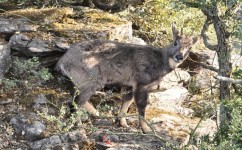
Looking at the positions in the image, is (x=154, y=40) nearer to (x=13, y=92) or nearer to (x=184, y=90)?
(x=184, y=90)

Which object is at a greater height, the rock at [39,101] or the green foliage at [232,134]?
the green foliage at [232,134]

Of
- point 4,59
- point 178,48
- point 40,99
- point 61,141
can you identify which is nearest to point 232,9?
point 178,48

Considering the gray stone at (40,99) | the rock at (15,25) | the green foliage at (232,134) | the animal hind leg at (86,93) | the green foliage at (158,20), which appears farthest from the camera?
the green foliage at (158,20)

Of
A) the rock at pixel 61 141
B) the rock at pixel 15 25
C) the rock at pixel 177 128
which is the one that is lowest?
the rock at pixel 177 128

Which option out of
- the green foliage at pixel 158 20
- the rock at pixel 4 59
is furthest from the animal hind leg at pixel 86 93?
the green foliage at pixel 158 20

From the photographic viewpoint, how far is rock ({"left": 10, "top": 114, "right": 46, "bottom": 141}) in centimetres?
912

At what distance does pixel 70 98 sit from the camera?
10.3 metres

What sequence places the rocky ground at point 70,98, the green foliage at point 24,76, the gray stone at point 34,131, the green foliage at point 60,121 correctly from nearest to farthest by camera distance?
the green foliage at point 60,121 < the rocky ground at point 70,98 < the gray stone at point 34,131 < the green foliage at point 24,76

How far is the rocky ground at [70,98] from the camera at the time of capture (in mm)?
8992

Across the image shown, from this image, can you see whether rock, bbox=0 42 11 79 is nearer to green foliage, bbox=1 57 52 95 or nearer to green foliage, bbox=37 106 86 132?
green foliage, bbox=1 57 52 95

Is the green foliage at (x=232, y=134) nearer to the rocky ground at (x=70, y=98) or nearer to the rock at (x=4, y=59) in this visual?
the rocky ground at (x=70, y=98)

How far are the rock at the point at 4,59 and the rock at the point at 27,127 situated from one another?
1.29 m

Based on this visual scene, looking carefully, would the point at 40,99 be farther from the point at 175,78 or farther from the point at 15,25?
the point at 175,78

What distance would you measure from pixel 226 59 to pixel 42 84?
12.5ft
